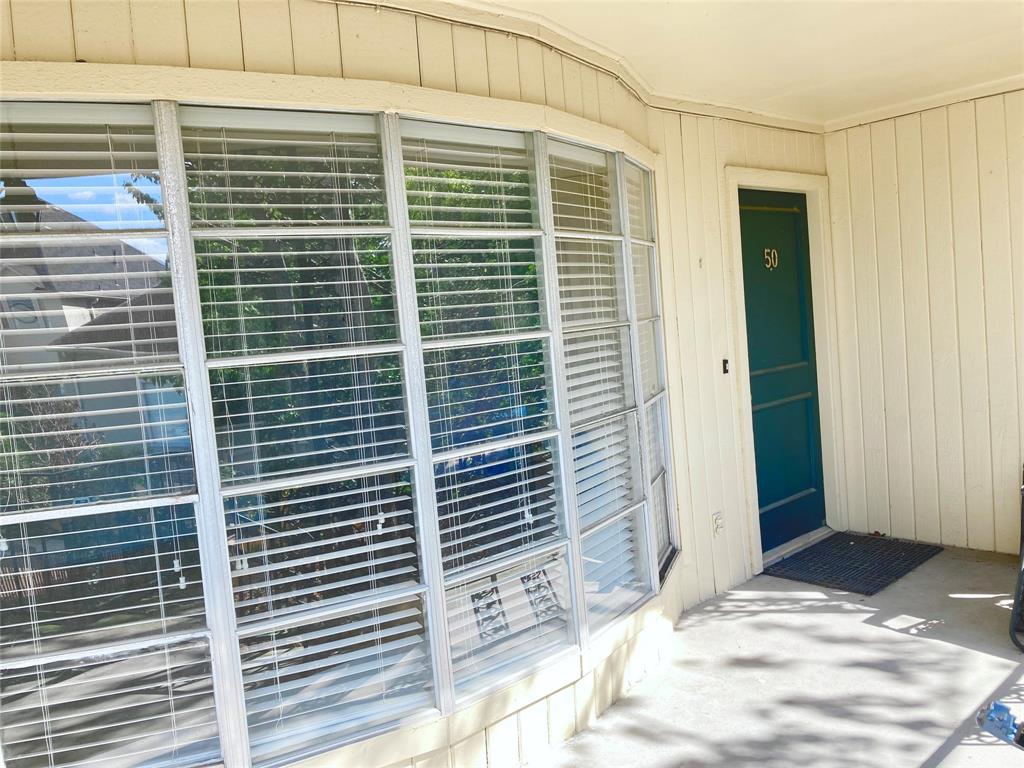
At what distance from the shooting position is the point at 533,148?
2820 millimetres

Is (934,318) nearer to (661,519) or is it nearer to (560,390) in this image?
(661,519)

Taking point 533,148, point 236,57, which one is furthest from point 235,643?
point 533,148

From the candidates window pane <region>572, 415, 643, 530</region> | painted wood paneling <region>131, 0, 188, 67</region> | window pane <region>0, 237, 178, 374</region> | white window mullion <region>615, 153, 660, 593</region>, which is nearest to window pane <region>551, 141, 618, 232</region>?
white window mullion <region>615, 153, 660, 593</region>

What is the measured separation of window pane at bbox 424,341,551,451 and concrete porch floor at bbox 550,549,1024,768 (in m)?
1.16

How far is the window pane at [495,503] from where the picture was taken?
2.55 metres

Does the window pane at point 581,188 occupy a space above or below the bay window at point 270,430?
above

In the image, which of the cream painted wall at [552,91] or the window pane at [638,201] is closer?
the cream painted wall at [552,91]

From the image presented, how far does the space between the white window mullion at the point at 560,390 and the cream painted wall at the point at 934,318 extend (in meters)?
2.73

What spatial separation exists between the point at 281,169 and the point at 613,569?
195 cm

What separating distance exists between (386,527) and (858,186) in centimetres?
373

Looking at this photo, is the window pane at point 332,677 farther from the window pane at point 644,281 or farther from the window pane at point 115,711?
the window pane at point 644,281

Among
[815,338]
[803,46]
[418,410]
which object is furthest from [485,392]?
[815,338]

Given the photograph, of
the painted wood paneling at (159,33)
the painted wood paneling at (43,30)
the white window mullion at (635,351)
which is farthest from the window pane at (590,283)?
the painted wood paneling at (43,30)

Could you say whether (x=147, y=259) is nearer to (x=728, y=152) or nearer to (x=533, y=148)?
(x=533, y=148)
